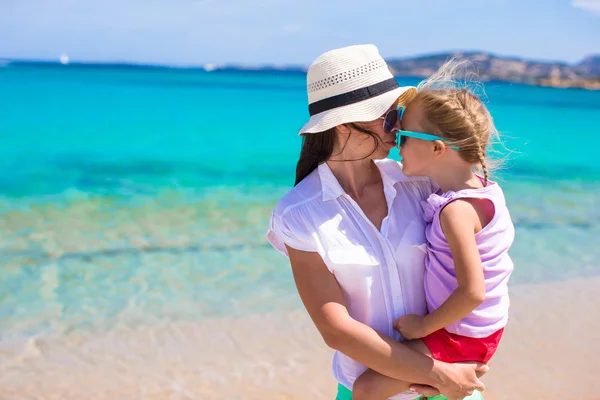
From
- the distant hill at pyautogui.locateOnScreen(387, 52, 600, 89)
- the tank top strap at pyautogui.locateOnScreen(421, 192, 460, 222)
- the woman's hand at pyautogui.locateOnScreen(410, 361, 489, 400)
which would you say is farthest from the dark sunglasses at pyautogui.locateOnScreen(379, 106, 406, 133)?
the distant hill at pyautogui.locateOnScreen(387, 52, 600, 89)

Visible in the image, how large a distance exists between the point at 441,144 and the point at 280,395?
250 centimetres

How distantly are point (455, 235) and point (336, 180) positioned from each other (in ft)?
1.33

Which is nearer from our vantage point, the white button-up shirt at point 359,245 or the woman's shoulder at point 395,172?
the white button-up shirt at point 359,245

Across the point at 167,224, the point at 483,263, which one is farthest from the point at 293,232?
the point at 167,224

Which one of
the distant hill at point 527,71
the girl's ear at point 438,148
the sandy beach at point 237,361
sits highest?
the girl's ear at point 438,148

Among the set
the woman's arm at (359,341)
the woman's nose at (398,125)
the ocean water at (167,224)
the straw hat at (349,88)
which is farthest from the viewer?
the ocean water at (167,224)

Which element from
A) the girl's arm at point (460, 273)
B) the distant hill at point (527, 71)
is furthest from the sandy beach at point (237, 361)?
the distant hill at point (527, 71)

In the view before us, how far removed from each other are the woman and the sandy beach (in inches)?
86.1

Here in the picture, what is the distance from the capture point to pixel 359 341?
1.79 metres

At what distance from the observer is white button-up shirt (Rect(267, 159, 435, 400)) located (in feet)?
6.07

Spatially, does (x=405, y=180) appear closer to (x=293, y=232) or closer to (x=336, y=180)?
(x=336, y=180)

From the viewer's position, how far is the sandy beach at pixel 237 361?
156 inches

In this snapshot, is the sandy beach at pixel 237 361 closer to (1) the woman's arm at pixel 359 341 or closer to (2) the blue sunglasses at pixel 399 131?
(1) the woman's arm at pixel 359 341

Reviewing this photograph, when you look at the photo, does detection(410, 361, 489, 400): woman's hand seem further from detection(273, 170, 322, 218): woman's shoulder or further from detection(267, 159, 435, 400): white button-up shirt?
detection(273, 170, 322, 218): woman's shoulder
